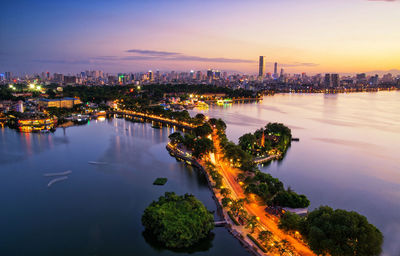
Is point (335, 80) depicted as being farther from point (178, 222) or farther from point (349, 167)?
point (178, 222)

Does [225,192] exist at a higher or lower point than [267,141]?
lower

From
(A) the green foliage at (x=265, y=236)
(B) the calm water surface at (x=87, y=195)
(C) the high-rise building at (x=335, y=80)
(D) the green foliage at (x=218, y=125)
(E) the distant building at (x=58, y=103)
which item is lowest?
(B) the calm water surface at (x=87, y=195)

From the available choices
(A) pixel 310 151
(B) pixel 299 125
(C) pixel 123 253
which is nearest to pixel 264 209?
(C) pixel 123 253

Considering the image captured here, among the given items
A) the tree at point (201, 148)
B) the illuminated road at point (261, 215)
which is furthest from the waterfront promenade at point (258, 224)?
the tree at point (201, 148)

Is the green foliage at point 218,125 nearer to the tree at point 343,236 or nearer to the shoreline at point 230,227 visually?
the shoreline at point 230,227

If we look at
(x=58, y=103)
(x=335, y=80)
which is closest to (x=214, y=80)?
(x=335, y=80)

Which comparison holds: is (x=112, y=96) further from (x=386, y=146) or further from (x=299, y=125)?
(x=386, y=146)
